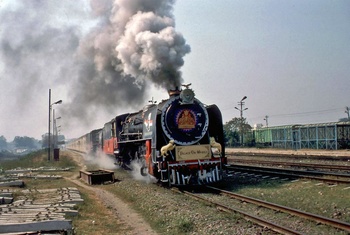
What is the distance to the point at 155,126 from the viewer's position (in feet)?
46.7

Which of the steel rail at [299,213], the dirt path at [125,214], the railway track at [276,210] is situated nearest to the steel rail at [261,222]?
the railway track at [276,210]

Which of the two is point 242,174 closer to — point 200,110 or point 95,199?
point 200,110

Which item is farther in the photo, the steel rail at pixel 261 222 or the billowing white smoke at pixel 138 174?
the billowing white smoke at pixel 138 174

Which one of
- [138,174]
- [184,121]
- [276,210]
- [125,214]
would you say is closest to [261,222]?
[276,210]

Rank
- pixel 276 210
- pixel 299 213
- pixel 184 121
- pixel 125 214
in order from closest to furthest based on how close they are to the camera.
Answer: pixel 299 213, pixel 276 210, pixel 125 214, pixel 184 121

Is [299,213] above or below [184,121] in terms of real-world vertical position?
below

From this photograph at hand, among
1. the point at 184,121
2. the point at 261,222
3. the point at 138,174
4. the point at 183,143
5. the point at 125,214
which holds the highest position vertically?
the point at 184,121

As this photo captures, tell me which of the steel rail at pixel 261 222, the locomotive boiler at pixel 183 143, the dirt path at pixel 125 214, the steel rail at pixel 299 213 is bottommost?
the dirt path at pixel 125 214

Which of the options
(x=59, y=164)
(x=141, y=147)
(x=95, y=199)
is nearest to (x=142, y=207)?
(x=95, y=199)

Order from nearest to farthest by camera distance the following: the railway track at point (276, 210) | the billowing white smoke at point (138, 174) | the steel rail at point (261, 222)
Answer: the steel rail at point (261, 222) → the railway track at point (276, 210) → the billowing white smoke at point (138, 174)

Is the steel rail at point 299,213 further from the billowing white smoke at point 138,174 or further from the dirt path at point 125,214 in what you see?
the billowing white smoke at point 138,174

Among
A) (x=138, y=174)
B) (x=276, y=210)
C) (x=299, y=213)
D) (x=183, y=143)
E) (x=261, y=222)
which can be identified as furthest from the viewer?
(x=138, y=174)

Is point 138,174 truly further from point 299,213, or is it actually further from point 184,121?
point 299,213

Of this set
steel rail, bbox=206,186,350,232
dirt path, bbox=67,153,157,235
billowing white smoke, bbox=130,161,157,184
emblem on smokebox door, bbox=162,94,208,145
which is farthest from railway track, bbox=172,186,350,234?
billowing white smoke, bbox=130,161,157,184
